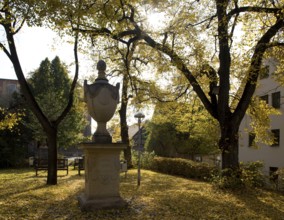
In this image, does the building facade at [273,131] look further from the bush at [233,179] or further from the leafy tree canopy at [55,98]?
the leafy tree canopy at [55,98]

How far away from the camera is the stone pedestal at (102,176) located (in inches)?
336

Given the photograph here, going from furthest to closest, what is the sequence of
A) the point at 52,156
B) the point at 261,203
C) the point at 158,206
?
the point at 52,156 < the point at 261,203 < the point at 158,206

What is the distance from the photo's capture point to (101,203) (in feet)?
27.9

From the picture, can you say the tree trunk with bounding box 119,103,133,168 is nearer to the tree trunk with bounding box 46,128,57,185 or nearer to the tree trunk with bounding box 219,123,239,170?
the tree trunk with bounding box 46,128,57,185

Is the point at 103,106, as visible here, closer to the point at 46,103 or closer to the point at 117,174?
the point at 117,174

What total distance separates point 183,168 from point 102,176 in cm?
1302

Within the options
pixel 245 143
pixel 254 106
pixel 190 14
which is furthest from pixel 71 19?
pixel 245 143

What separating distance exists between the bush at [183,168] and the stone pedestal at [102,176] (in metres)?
9.53

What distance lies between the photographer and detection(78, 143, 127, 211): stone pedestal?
8.52m

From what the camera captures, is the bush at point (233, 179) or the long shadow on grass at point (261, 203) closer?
the long shadow on grass at point (261, 203)

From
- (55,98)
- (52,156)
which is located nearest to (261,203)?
(52,156)

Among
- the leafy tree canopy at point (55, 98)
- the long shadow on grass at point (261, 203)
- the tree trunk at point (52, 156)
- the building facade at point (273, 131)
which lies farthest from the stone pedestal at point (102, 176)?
the building facade at point (273, 131)

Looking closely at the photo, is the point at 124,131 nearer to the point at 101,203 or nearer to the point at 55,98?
the point at 55,98

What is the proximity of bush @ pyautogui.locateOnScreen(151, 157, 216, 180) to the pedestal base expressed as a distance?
9470mm
